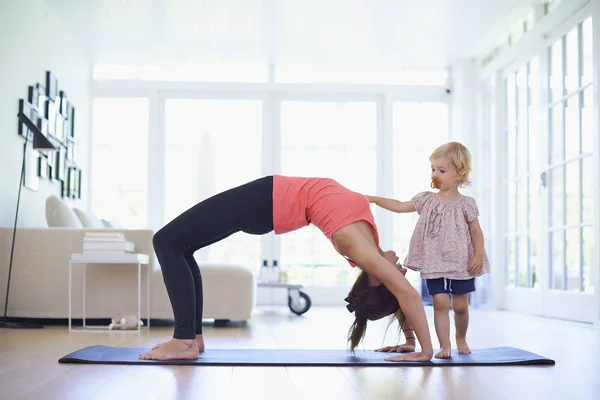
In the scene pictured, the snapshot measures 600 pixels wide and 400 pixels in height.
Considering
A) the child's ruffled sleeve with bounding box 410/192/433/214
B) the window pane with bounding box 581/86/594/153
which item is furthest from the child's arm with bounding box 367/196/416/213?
the window pane with bounding box 581/86/594/153

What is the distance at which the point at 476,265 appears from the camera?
3.13 m

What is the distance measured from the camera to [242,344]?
145 inches

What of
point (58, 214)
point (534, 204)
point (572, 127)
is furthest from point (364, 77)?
point (58, 214)

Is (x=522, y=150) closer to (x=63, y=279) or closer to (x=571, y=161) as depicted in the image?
(x=571, y=161)

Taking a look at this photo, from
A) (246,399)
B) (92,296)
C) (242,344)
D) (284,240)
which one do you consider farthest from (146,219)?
(246,399)

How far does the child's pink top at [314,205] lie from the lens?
279 cm

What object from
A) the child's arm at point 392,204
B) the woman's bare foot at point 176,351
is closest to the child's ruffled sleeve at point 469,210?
the child's arm at point 392,204

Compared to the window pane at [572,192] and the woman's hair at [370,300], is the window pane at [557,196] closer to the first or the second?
the window pane at [572,192]

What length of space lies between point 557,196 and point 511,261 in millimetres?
1410

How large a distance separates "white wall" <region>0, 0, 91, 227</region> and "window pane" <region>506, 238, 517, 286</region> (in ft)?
13.7

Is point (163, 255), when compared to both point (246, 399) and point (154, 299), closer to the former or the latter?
point (246, 399)

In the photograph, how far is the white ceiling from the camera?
654cm

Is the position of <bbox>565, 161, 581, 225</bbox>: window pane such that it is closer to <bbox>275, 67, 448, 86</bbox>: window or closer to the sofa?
the sofa

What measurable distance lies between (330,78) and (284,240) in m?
1.88
